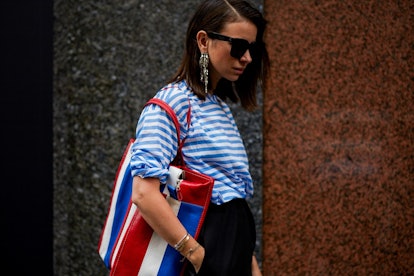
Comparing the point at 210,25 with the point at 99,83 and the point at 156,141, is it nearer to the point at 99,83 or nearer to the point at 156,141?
the point at 156,141

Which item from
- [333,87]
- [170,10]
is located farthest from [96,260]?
[333,87]

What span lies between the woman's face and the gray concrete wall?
54.2 inches

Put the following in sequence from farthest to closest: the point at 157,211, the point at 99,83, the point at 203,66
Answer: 1. the point at 99,83
2. the point at 203,66
3. the point at 157,211

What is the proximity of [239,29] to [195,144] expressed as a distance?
0.49 metres

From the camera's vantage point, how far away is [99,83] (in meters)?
3.04

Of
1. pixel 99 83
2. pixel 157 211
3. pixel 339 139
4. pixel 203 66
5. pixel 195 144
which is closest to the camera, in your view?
pixel 157 211

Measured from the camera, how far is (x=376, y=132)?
11.5 feet

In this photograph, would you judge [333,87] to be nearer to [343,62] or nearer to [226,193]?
[343,62]

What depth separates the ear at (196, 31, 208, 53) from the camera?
1.74 m

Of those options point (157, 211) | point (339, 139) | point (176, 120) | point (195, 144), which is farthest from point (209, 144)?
point (339, 139)

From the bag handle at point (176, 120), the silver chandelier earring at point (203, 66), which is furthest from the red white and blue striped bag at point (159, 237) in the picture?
the silver chandelier earring at point (203, 66)

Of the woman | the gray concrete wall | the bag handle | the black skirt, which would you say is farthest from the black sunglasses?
the gray concrete wall

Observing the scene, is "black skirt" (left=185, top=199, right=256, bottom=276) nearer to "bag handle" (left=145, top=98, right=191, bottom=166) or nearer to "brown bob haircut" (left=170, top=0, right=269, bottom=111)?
"bag handle" (left=145, top=98, right=191, bottom=166)

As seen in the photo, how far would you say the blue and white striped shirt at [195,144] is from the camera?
5.00 ft
